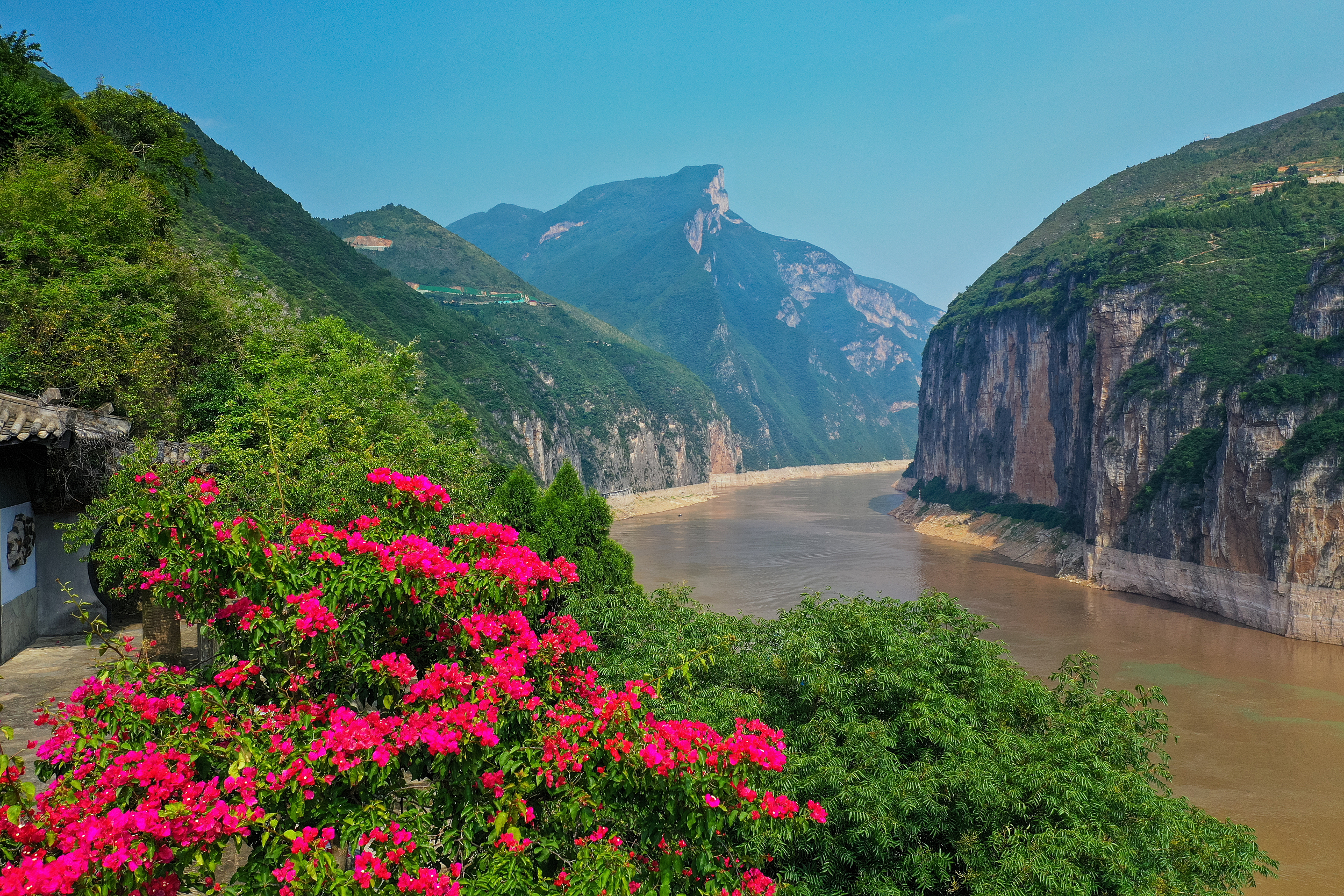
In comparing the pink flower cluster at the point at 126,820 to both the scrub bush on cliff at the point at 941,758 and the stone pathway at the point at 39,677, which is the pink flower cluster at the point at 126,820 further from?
the stone pathway at the point at 39,677

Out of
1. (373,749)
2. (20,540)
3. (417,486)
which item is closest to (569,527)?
(20,540)

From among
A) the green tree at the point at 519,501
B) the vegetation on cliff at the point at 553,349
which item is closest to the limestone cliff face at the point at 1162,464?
the green tree at the point at 519,501

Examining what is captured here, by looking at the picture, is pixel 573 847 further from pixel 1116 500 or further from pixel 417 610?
pixel 1116 500

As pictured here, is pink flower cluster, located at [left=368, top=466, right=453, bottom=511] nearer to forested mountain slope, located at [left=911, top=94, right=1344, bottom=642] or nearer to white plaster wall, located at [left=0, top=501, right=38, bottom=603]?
white plaster wall, located at [left=0, top=501, right=38, bottom=603]

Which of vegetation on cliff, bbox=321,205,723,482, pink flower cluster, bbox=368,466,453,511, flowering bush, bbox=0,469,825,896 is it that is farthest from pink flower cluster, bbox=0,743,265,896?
vegetation on cliff, bbox=321,205,723,482

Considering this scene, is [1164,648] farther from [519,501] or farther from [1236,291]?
[519,501]

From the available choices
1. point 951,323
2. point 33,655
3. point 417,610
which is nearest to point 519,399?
point 951,323
